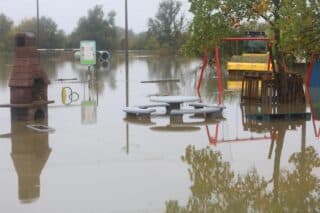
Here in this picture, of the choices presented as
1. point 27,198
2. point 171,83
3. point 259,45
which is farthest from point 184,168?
point 259,45

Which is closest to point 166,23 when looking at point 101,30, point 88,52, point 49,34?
point 101,30

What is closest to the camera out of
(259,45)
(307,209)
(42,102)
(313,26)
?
(307,209)

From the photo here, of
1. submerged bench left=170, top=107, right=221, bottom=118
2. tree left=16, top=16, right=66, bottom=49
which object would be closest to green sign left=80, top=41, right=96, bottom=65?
submerged bench left=170, top=107, right=221, bottom=118

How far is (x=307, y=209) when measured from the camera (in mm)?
7500

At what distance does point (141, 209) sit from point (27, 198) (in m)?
1.71

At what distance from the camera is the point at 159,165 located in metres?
10.2

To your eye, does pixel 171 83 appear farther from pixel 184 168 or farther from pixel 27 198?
pixel 27 198

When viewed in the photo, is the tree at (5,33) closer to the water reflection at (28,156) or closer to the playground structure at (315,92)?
the playground structure at (315,92)

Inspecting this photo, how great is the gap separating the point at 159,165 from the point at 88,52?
779 inches

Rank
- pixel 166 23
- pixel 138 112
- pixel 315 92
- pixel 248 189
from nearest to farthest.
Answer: pixel 248 189, pixel 138 112, pixel 315 92, pixel 166 23

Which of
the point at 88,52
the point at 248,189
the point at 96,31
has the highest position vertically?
the point at 96,31

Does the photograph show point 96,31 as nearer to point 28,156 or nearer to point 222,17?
point 222,17

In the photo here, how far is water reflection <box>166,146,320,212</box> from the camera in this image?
760 cm

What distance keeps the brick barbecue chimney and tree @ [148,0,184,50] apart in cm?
7124
